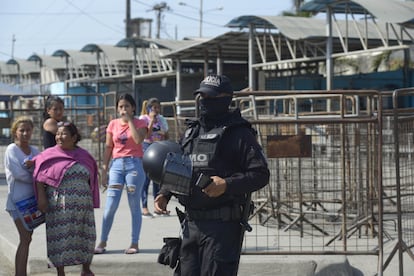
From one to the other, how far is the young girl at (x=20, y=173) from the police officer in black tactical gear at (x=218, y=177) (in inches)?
104

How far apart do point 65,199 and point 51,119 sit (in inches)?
54.7

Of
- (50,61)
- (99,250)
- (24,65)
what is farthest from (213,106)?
(24,65)

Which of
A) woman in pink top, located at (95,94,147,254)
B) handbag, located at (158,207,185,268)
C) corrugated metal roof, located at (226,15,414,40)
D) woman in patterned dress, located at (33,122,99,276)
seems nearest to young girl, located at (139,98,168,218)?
woman in pink top, located at (95,94,147,254)

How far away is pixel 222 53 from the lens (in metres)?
36.2

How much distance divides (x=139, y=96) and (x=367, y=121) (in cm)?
4215

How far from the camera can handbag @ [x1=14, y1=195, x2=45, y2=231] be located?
713 centimetres

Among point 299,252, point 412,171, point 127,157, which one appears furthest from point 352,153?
point 127,157

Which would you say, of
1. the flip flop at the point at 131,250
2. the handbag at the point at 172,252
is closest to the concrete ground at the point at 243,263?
the flip flop at the point at 131,250

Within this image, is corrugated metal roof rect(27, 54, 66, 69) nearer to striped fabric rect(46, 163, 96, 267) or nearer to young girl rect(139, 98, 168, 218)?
young girl rect(139, 98, 168, 218)

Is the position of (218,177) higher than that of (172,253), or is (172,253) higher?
(218,177)

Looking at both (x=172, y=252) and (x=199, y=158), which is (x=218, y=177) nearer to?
(x=199, y=158)

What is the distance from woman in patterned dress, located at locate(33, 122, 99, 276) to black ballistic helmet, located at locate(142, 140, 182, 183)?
87.5 inches

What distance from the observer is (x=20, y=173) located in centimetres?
713

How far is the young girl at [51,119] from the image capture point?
26.1ft
